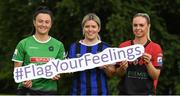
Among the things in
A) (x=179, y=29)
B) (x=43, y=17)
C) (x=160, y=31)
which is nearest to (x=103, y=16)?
(x=160, y=31)

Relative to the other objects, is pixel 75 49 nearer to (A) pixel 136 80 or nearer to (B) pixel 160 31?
(A) pixel 136 80

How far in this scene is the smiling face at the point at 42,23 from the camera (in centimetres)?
450

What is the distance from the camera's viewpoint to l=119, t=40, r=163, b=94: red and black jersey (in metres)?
4.43

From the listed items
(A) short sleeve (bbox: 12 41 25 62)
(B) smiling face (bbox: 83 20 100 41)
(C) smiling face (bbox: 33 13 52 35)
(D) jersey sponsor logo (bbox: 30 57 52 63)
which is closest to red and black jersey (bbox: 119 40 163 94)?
(B) smiling face (bbox: 83 20 100 41)

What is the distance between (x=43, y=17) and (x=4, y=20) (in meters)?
7.43

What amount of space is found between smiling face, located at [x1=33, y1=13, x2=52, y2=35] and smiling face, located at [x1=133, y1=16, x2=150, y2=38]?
2.86 ft

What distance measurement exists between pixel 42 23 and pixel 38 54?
319 mm

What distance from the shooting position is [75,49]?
4.52 meters

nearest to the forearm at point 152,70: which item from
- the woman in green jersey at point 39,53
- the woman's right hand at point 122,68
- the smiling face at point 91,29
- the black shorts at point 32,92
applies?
the woman's right hand at point 122,68

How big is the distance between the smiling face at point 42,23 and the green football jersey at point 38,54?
0.33 feet

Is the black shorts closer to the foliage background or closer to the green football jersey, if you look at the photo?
the green football jersey

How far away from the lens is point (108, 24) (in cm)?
978

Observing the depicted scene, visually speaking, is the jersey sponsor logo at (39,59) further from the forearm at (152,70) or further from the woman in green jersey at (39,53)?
the forearm at (152,70)

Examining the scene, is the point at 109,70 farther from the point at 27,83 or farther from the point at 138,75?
the point at 27,83
